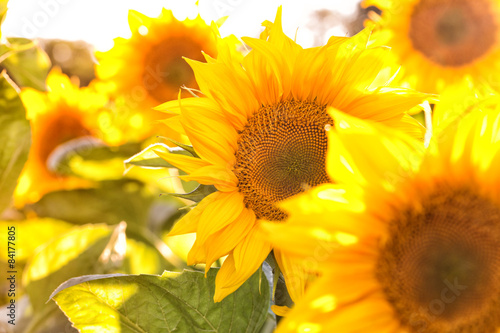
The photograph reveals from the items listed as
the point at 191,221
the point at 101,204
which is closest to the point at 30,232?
the point at 101,204

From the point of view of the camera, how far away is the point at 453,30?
137cm

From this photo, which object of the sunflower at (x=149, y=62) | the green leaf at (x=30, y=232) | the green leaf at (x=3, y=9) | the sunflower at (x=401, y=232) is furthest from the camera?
the sunflower at (x=149, y=62)

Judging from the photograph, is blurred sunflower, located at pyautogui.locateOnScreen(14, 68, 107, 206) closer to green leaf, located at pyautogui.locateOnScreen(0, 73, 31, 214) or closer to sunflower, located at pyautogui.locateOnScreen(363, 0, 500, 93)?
green leaf, located at pyautogui.locateOnScreen(0, 73, 31, 214)

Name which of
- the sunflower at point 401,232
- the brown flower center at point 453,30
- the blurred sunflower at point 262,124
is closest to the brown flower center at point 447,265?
the sunflower at point 401,232

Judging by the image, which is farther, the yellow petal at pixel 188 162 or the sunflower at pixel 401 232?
the yellow petal at pixel 188 162

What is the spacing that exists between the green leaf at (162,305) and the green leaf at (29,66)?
550mm

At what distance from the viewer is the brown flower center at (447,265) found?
1.37 ft

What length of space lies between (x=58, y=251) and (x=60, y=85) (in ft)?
1.35

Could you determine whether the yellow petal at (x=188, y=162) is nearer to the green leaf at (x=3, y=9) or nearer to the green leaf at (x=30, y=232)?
the green leaf at (x=3, y=9)

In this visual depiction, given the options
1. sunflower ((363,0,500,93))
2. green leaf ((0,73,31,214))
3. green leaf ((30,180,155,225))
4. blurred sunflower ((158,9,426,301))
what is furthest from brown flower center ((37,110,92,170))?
sunflower ((363,0,500,93))

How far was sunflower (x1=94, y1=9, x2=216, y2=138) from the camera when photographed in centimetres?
101

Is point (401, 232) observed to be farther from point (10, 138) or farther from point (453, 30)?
point (453, 30)

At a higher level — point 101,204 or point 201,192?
point 201,192

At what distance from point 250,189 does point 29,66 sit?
58 cm
